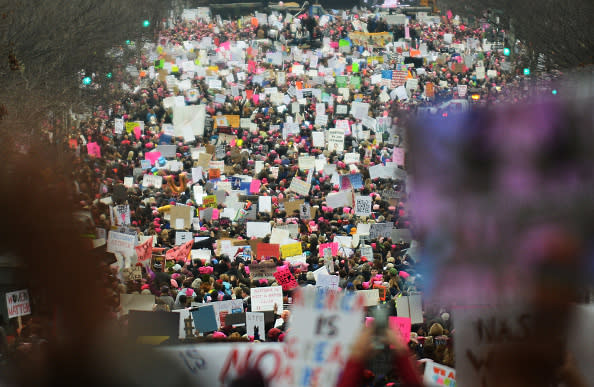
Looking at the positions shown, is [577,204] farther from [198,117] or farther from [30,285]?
[198,117]

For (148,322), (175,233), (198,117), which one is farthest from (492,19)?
(148,322)

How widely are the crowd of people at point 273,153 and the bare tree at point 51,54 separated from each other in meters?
1.56

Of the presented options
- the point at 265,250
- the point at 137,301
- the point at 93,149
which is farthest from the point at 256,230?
the point at 93,149

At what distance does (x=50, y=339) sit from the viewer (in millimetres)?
3270

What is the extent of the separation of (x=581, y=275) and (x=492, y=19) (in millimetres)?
54740

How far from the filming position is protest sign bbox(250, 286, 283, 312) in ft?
35.8

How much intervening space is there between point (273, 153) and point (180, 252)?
33.7 feet

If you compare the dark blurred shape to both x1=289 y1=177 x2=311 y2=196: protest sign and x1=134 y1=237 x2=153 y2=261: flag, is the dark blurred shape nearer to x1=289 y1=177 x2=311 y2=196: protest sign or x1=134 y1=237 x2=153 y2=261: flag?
x1=134 y1=237 x2=153 y2=261: flag

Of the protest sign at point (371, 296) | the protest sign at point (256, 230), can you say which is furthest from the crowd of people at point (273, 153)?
the protest sign at point (371, 296)

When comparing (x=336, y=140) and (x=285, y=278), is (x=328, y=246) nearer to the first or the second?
(x=285, y=278)

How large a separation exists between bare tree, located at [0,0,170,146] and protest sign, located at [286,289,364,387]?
10387 millimetres

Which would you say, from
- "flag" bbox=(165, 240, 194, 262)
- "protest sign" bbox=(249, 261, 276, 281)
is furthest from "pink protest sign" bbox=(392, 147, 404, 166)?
"flag" bbox=(165, 240, 194, 262)

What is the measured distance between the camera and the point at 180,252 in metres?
15.0

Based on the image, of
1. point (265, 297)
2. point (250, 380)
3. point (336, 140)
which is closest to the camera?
point (250, 380)
